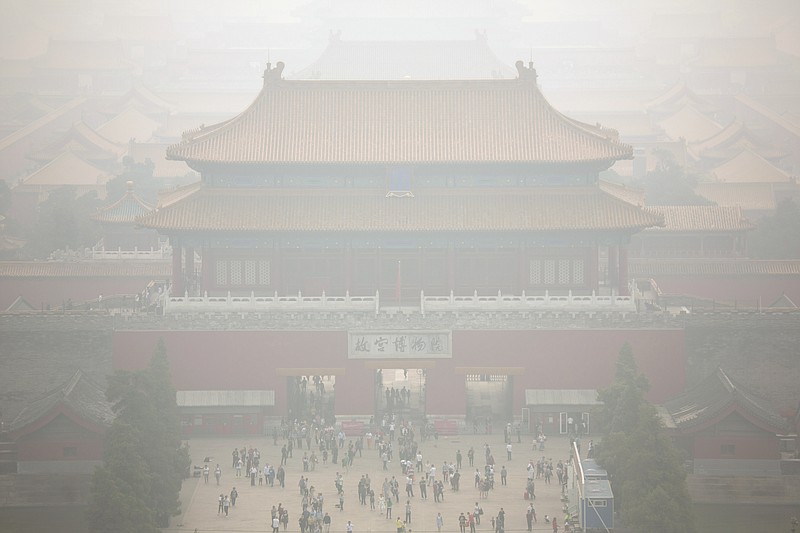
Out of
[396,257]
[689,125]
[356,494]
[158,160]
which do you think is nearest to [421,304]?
[396,257]

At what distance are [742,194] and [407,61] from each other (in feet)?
103

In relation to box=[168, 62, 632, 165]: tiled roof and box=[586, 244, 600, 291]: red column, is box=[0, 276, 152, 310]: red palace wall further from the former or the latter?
box=[586, 244, 600, 291]: red column

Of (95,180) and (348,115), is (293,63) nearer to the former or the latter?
(95,180)

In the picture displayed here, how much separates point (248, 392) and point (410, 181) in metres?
9.65

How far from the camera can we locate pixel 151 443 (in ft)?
145

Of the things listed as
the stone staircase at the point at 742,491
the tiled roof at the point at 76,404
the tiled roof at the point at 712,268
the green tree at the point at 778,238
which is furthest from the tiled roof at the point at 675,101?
the tiled roof at the point at 76,404

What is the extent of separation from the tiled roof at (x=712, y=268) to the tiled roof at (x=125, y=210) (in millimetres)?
20820

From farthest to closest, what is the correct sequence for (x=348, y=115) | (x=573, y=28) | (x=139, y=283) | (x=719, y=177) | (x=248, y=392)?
(x=573, y=28)
(x=719, y=177)
(x=139, y=283)
(x=348, y=115)
(x=248, y=392)

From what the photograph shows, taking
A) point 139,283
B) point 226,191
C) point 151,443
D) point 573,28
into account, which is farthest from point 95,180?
point 573,28

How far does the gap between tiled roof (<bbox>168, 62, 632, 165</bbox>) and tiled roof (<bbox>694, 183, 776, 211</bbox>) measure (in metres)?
23.7

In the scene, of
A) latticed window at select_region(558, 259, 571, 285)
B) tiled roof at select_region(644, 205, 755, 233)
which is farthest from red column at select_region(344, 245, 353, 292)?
tiled roof at select_region(644, 205, 755, 233)

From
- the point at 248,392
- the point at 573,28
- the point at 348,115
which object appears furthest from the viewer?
the point at 573,28

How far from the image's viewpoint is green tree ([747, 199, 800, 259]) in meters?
72.0

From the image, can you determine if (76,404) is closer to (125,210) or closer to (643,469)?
(643,469)
